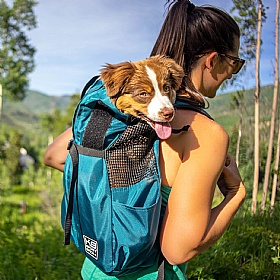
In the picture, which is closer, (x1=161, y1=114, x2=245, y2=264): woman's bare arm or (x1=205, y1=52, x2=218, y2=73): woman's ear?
(x1=161, y1=114, x2=245, y2=264): woman's bare arm

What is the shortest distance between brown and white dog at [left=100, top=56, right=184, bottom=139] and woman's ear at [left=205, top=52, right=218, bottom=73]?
7 centimetres

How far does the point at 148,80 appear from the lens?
3.95 ft

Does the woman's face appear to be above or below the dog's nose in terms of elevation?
above

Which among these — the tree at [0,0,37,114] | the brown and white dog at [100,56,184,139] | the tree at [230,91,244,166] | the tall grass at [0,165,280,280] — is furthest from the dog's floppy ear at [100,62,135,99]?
the tree at [0,0,37,114]

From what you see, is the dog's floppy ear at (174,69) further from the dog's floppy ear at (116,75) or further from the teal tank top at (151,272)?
the teal tank top at (151,272)

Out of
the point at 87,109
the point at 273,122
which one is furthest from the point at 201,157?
the point at 273,122

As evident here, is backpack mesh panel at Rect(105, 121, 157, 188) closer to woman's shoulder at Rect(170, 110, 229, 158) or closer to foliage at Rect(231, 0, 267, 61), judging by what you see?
woman's shoulder at Rect(170, 110, 229, 158)

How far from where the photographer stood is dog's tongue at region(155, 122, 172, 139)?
0.97 m

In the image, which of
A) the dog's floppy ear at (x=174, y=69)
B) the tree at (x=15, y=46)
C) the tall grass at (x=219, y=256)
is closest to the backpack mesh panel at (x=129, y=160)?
the dog's floppy ear at (x=174, y=69)

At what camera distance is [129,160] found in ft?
3.13

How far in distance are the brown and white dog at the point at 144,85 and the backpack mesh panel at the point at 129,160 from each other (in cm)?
10

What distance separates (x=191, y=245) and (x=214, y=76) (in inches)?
17.9

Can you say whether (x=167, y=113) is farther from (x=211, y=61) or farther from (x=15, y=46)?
(x=15, y=46)

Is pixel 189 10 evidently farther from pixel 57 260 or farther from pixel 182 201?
pixel 57 260
